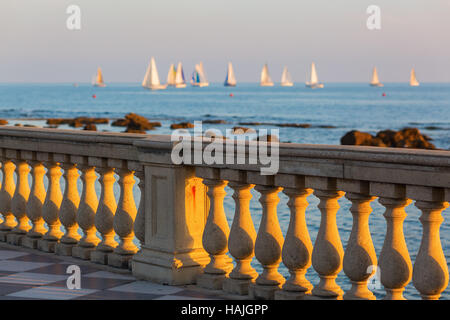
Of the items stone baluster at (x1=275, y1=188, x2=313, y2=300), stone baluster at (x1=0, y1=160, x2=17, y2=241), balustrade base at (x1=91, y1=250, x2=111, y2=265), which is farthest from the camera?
stone baluster at (x1=0, y1=160, x2=17, y2=241)

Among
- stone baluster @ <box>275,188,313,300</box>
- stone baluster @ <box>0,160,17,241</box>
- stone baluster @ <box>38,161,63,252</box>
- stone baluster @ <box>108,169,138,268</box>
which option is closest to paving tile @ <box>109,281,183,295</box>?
stone baluster @ <box>108,169,138,268</box>

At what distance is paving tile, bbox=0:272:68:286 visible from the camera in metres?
6.22

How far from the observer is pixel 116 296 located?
18.9ft

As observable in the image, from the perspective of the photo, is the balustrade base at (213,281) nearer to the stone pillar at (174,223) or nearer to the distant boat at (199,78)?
the stone pillar at (174,223)

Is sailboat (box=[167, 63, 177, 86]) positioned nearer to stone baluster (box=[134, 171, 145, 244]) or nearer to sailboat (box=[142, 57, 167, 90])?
sailboat (box=[142, 57, 167, 90])

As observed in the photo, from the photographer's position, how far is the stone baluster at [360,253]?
4781mm

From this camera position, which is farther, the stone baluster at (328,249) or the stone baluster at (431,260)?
the stone baluster at (328,249)

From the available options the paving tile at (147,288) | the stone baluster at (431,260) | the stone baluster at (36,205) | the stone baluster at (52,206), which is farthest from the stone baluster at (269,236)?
the stone baluster at (36,205)

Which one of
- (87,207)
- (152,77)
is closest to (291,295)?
(87,207)

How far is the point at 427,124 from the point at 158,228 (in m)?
71.4

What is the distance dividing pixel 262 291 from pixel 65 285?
66.6 inches

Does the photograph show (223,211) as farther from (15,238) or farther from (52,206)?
(15,238)

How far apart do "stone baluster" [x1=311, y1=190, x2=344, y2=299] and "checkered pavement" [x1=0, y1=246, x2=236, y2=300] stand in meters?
1.03
